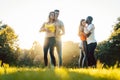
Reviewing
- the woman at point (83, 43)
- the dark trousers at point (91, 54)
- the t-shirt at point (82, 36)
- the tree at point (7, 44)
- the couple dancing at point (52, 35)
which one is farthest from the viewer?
the tree at point (7, 44)

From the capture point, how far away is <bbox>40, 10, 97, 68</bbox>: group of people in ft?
40.9

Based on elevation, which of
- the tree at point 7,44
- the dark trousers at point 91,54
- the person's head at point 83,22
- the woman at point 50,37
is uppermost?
the tree at point 7,44

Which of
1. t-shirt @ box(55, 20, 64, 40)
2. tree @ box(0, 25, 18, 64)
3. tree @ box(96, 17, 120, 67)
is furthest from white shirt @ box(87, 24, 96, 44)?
tree @ box(0, 25, 18, 64)

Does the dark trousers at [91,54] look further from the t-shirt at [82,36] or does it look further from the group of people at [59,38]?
the t-shirt at [82,36]

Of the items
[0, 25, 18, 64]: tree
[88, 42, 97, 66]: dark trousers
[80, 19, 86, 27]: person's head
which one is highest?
[0, 25, 18, 64]: tree

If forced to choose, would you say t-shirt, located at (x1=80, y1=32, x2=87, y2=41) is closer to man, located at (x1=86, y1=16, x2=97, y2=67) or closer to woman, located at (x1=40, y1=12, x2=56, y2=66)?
man, located at (x1=86, y1=16, x2=97, y2=67)

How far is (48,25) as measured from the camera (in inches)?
491

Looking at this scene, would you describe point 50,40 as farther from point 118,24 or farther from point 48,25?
point 118,24

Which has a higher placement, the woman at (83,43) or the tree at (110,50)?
the tree at (110,50)

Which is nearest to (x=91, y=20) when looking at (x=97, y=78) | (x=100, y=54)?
(x=97, y=78)

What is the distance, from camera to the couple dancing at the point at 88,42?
1292 centimetres

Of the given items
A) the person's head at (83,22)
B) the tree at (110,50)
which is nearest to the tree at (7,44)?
the tree at (110,50)

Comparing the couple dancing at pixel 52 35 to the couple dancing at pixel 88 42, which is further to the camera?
the couple dancing at pixel 88 42

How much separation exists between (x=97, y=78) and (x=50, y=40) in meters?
6.10
